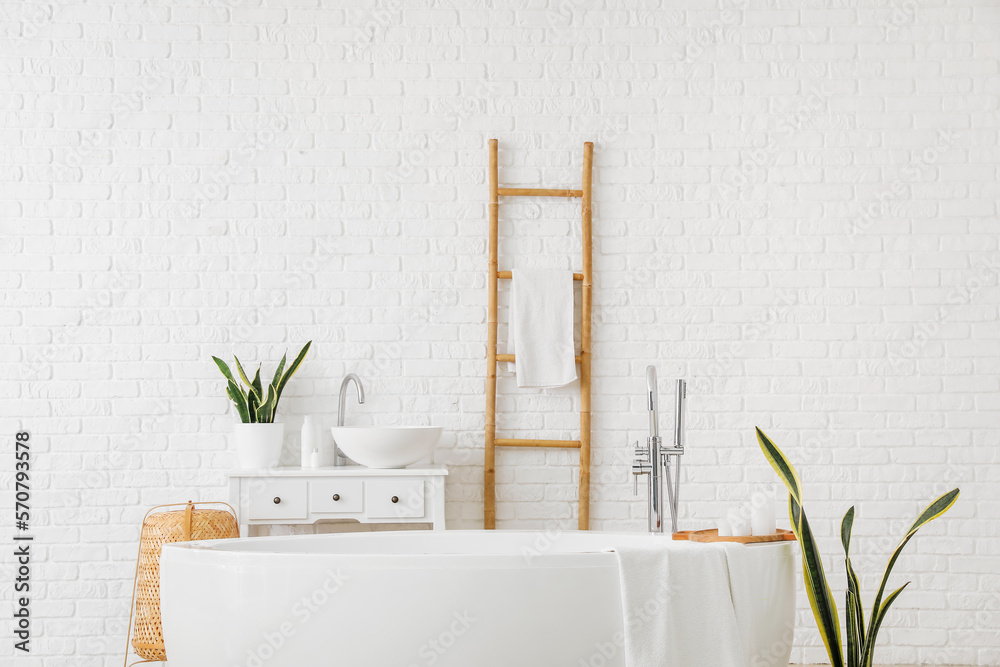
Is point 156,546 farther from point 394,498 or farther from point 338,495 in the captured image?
point 394,498

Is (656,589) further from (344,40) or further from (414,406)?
(344,40)

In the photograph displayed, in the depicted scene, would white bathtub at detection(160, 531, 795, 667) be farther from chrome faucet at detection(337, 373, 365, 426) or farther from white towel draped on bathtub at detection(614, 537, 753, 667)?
chrome faucet at detection(337, 373, 365, 426)

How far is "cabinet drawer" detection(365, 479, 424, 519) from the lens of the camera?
278 centimetres

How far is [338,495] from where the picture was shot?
109 inches

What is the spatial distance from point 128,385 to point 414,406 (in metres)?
1.11

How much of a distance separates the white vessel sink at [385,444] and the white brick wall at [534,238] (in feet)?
0.97

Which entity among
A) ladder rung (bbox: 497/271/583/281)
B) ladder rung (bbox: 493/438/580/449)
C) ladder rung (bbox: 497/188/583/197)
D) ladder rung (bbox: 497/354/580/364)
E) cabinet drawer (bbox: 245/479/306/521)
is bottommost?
cabinet drawer (bbox: 245/479/306/521)

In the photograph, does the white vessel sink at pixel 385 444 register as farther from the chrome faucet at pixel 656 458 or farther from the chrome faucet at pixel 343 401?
the chrome faucet at pixel 656 458

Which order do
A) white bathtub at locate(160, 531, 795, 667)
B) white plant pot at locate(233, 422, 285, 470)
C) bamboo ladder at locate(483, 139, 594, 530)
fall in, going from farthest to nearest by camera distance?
bamboo ladder at locate(483, 139, 594, 530) → white plant pot at locate(233, 422, 285, 470) → white bathtub at locate(160, 531, 795, 667)

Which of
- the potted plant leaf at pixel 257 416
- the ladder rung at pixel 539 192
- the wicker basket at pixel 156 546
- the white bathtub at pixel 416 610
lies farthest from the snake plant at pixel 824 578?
the wicker basket at pixel 156 546

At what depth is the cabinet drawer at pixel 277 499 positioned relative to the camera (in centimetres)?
275

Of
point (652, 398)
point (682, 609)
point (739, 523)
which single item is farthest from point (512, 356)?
point (682, 609)

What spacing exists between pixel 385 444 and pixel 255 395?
0.56 meters

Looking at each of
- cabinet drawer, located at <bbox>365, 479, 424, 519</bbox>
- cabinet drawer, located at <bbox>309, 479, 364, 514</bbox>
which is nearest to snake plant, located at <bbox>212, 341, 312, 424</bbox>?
cabinet drawer, located at <bbox>309, 479, 364, 514</bbox>
